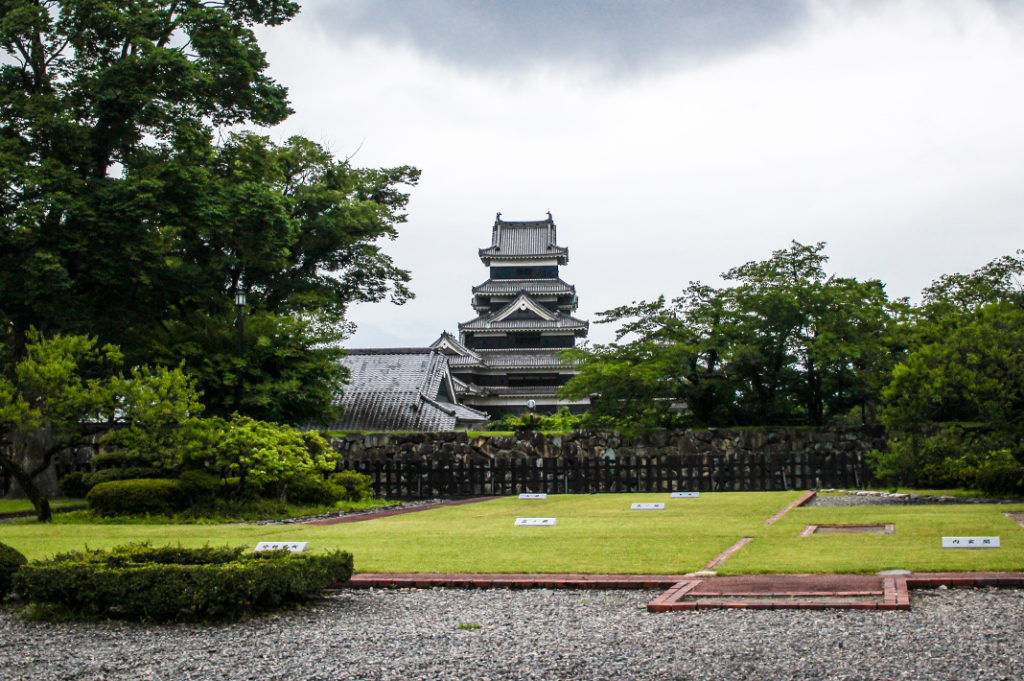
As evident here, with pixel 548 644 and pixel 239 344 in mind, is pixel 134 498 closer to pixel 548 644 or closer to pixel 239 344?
pixel 239 344

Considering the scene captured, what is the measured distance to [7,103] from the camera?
23.4 m

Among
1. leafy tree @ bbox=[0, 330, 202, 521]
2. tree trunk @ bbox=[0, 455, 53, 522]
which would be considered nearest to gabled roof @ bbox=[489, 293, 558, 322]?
leafy tree @ bbox=[0, 330, 202, 521]

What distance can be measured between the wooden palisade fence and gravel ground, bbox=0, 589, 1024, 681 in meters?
19.3

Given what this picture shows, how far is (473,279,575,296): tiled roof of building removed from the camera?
2314 inches

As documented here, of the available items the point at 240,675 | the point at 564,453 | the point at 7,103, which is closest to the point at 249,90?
the point at 7,103

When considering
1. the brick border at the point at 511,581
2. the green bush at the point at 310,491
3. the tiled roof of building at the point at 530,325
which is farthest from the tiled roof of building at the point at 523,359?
the brick border at the point at 511,581

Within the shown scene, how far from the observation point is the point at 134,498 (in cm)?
1928

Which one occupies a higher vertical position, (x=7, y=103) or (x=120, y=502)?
(x=7, y=103)

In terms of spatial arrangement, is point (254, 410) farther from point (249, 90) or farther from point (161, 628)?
point (161, 628)

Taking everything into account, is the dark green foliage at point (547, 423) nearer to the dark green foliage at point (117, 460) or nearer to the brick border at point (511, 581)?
the dark green foliage at point (117, 460)

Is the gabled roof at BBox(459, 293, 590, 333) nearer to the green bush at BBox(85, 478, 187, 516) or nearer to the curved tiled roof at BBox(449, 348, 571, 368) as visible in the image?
the curved tiled roof at BBox(449, 348, 571, 368)

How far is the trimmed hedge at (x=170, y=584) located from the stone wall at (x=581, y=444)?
909 inches

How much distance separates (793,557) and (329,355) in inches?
724

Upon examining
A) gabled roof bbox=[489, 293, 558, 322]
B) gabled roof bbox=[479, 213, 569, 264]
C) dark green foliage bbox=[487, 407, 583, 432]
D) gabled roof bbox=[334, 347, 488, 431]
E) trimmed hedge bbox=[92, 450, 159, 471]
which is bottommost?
trimmed hedge bbox=[92, 450, 159, 471]
